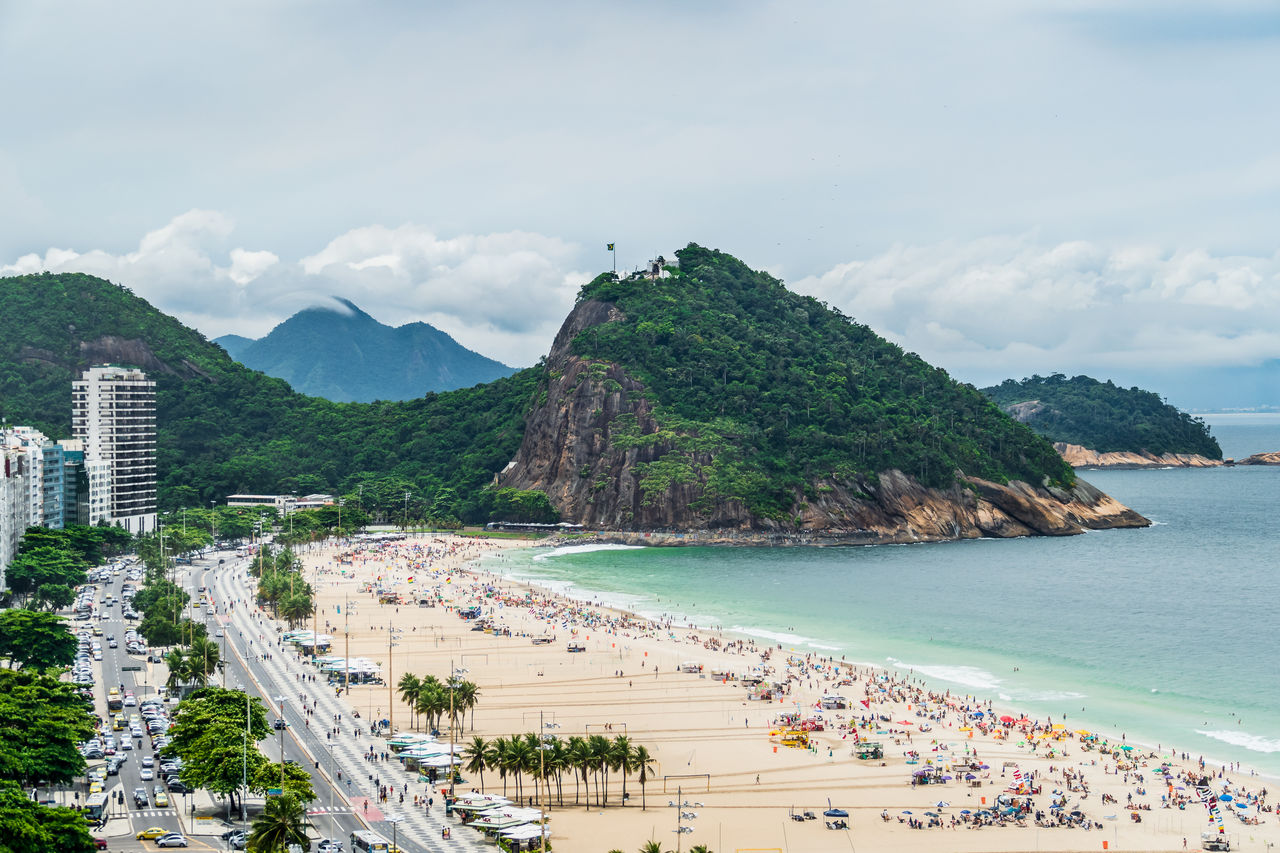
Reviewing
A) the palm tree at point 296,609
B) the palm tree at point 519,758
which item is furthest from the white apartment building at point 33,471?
the palm tree at point 519,758

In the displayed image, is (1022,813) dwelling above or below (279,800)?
below

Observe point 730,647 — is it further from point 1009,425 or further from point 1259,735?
point 1009,425

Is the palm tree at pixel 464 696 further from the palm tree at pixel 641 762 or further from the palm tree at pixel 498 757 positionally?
the palm tree at pixel 641 762

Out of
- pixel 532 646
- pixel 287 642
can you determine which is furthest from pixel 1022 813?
pixel 287 642

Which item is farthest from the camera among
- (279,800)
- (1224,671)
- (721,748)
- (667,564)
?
(667,564)

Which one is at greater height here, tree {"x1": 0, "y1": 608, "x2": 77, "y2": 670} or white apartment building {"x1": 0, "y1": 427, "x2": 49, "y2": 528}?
white apartment building {"x1": 0, "y1": 427, "x2": 49, "y2": 528}

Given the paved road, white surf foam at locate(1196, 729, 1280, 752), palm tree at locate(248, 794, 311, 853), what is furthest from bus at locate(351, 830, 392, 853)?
white surf foam at locate(1196, 729, 1280, 752)

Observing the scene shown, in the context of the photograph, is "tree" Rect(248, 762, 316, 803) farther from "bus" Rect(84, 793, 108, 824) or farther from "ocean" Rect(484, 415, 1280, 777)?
"ocean" Rect(484, 415, 1280, 777)
